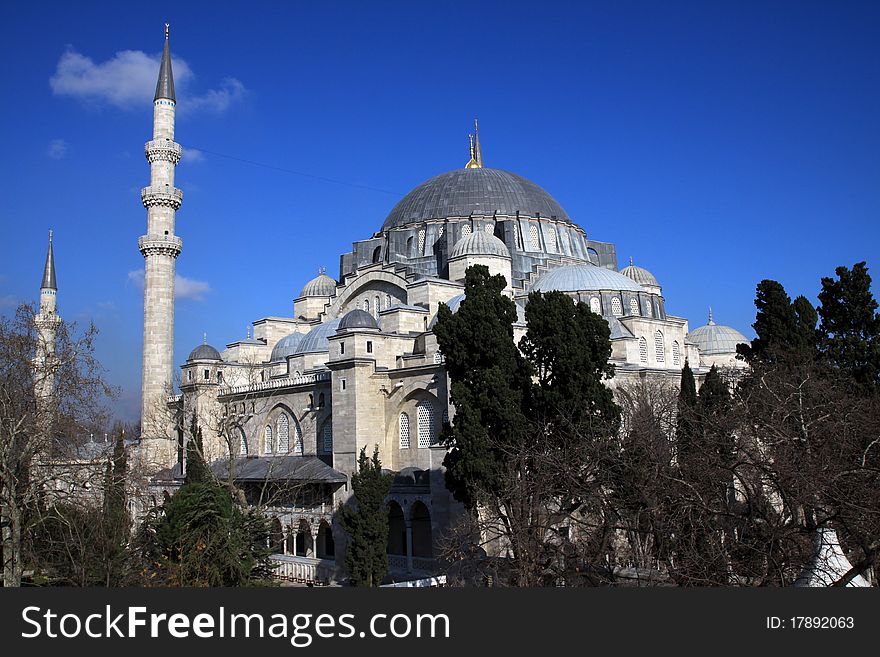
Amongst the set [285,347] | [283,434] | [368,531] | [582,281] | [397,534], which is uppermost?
[582,281]

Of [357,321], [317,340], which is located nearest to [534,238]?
[317,340]

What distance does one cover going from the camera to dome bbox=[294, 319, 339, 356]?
94.7 feet

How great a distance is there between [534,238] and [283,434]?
12.8m

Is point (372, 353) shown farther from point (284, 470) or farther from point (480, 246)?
point (480, 246)

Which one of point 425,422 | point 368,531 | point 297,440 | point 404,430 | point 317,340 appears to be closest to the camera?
point 368,531

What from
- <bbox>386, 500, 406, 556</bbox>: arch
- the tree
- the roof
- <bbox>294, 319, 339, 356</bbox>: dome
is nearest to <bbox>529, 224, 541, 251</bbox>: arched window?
<bbox>294, 319, 339, 356</bbox>: dome

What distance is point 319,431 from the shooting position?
83.6ft

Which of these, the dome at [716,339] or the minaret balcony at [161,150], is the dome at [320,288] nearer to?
the minaret balcony at [161,150]

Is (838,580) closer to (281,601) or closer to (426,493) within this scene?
(281,601)

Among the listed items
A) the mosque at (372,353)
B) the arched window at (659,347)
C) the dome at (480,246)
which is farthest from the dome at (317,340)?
the arched window at (659,347)

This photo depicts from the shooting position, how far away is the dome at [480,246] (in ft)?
96.8

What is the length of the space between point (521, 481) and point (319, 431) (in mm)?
11805

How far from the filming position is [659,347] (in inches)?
1124

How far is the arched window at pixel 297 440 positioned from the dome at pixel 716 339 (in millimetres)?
16360
